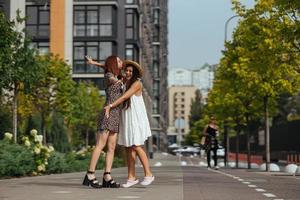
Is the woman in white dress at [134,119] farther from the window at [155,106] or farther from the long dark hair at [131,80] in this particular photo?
the window at [155,106]

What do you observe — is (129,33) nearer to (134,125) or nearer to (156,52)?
(156,52)

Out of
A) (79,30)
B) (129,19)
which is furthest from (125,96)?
(129,19)

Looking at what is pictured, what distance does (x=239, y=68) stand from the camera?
30.8 metres

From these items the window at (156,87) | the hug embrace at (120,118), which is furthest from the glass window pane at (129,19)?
the hug embrace at (120,118)

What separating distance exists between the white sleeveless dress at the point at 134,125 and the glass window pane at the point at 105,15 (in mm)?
53716

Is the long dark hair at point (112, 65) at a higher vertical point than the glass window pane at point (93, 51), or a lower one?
lower

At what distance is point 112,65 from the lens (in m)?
11.2

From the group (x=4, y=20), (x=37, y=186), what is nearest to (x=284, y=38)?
(x=4, y=20)

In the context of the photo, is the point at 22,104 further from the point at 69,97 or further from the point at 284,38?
the point at 284,38

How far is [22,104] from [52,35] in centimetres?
2229

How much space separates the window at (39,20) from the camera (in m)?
62.2

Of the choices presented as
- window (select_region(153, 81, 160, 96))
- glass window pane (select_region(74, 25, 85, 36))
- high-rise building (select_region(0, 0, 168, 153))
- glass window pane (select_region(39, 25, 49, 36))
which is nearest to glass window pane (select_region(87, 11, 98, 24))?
high-rise building (select_region(0, 0, 168, 153))

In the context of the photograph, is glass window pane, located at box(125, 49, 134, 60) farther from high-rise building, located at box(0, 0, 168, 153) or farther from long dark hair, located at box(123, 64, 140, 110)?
long dark hair, located at box(123, 64, 140, 110)

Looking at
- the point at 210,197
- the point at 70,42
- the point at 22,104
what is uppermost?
the point at 70,42
